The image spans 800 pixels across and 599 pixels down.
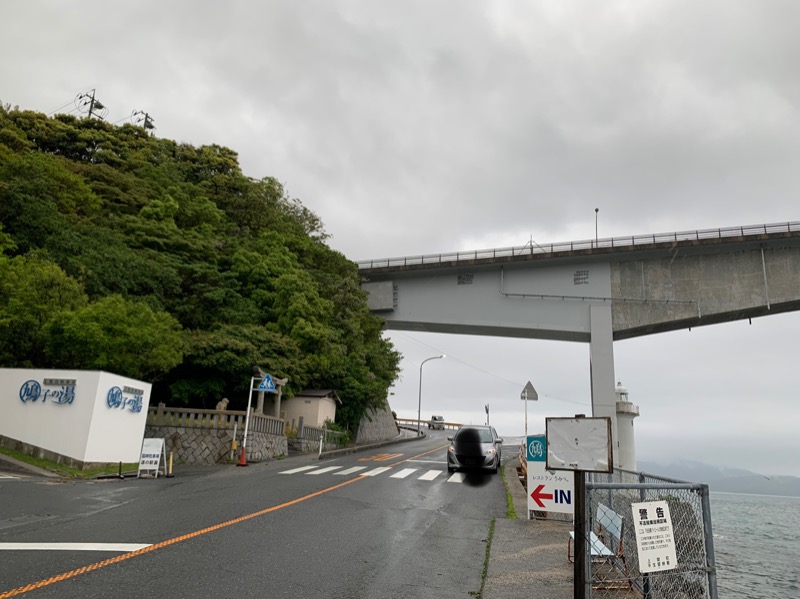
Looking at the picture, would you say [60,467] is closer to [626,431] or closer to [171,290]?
[171,290]

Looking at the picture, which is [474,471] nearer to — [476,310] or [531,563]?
[531,563]

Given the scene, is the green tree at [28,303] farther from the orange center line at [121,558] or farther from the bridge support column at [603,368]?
the bridge support column at [603,368]

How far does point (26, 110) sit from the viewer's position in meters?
50.0

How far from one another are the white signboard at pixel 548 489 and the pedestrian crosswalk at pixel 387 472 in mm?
6914

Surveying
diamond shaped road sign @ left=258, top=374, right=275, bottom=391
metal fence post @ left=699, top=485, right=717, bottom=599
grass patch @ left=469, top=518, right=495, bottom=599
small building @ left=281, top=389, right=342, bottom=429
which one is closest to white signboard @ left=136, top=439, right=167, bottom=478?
diamond shaped road sign @ left=258, top=374, right=275, bottom=391

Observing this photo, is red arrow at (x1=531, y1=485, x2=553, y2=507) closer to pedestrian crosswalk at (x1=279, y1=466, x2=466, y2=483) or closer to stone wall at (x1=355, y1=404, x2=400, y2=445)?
pedestrian crosswalk at (x1=279, y1=466, x2=466, y2=483)

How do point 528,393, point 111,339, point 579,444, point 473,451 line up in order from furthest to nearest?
point 473,451 < point 111,339 < point 528,393 < point 579,444

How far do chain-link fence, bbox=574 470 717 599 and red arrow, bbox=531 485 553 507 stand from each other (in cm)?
371

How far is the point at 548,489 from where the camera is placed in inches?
402

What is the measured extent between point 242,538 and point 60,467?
10.7 meters

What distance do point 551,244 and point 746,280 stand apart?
35.8ft

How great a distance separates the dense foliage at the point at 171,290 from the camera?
19.9 meters

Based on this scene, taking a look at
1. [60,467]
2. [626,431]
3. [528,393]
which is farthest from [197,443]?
[626,431]

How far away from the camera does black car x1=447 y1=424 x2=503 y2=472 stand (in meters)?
19.8
